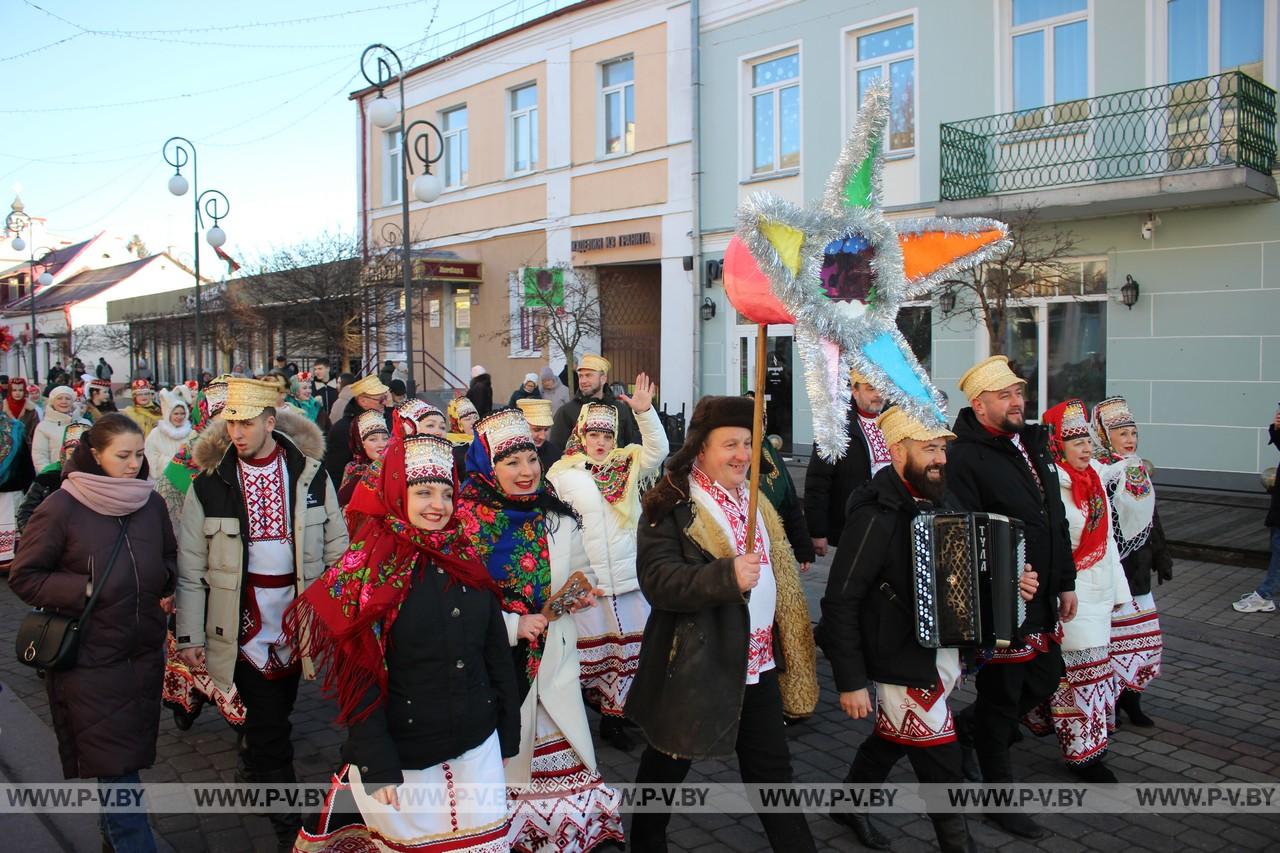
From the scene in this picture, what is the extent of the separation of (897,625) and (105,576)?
3.18 m

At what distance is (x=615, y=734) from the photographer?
5.59 metres

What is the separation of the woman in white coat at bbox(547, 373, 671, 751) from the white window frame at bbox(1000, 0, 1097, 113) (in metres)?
11.5

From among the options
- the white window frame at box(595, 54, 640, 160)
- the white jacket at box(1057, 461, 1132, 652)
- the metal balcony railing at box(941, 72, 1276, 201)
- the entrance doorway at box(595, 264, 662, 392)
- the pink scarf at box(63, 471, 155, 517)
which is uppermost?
the white window frame at box(595, 54, 640, 160)

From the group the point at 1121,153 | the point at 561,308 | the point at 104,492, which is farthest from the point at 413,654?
the point at 561,308

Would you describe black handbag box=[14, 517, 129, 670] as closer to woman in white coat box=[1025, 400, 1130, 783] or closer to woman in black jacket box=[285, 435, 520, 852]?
woman in black jacket box=[285, 435, 520, 852]

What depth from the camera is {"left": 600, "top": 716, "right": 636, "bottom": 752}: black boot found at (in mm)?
5527

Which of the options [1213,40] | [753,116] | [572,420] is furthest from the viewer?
[753,116]

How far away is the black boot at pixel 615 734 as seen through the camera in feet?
18.1

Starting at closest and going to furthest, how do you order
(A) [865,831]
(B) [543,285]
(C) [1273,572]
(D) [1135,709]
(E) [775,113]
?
(A) [865,831] → (D) [1135,709] → (C) [1273,572] → (E) [775,113] → (B) [543,285]

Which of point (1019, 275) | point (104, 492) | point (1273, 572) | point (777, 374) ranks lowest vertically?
point (1273, 572)

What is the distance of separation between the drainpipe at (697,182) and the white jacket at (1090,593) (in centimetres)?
1412

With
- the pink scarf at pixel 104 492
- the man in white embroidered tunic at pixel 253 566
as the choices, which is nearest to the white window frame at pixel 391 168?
the man in white embroidered tunic at pixel 253 566

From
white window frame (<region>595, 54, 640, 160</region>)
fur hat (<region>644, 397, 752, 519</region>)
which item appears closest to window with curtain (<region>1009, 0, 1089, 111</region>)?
white window frame (<region>595, 54, 640, 160</region>)

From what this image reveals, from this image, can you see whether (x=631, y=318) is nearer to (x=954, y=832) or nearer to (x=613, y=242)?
(x=613, y=242)
